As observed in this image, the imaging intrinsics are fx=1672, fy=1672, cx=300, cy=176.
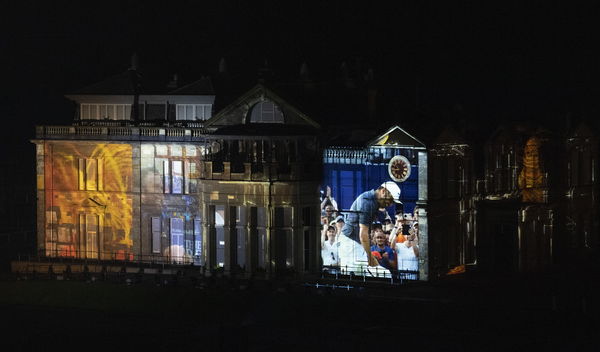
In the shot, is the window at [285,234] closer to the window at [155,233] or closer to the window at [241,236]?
the window at [241,236]

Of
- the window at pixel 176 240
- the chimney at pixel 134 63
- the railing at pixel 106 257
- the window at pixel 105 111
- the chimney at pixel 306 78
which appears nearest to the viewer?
the chimney at pixel 306 78

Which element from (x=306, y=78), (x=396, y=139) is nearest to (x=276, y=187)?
(x=396, y=139)

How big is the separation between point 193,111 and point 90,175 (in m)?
7.24

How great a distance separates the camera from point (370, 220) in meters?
88.0

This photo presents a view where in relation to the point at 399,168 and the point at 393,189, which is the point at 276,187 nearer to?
the point at 393,189

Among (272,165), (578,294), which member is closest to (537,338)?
(578,294)

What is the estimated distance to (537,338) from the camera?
74375 millimetres

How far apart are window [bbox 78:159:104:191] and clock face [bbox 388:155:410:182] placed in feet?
66.9

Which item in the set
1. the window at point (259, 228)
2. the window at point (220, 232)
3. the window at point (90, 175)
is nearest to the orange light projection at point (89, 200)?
the window at point (90, 175)

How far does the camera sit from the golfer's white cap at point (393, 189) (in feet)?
285

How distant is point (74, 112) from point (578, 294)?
1401 inches

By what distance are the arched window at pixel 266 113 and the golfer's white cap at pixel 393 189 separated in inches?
307

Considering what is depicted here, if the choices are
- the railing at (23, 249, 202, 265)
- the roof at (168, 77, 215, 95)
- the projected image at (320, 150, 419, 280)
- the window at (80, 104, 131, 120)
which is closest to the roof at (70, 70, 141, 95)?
the window at (80, 104, 131, 120)

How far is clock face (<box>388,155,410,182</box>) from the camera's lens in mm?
86375
